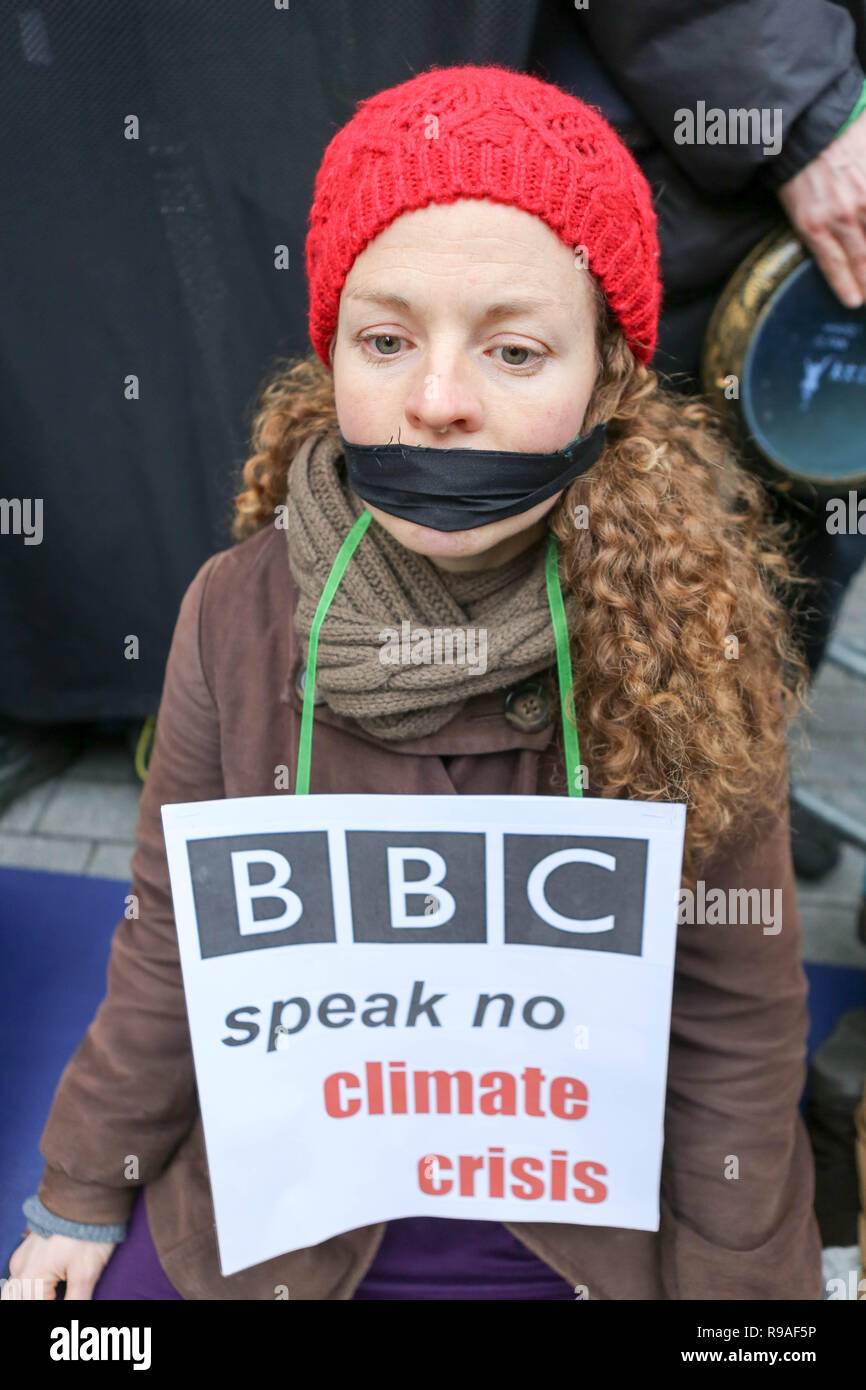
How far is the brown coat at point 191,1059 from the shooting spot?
1.32 metres

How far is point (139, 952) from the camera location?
4.67ft

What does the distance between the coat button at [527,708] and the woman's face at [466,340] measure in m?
0.19

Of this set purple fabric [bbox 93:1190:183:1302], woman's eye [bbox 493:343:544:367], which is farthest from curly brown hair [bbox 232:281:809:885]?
purple fabric [bbox 93:1190:183:1302]

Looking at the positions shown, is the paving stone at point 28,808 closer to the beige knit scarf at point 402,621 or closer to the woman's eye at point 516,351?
the beige knit scarf at point 402,621

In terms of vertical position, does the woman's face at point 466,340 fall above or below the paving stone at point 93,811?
above

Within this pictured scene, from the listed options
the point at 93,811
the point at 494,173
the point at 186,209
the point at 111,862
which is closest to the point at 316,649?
the point at 494,173

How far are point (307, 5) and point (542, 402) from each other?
120 cm

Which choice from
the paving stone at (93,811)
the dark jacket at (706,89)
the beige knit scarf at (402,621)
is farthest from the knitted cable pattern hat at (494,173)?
the paving stone at (93,811)

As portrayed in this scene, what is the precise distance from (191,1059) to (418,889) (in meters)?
0.48

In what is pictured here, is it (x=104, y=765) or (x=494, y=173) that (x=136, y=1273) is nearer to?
(x=494, y=173)

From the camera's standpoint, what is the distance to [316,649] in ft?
3.99

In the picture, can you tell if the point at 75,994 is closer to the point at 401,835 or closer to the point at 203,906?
the point at 203,906

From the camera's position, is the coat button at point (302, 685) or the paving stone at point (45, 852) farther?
the paving stone at point (45, 852)
